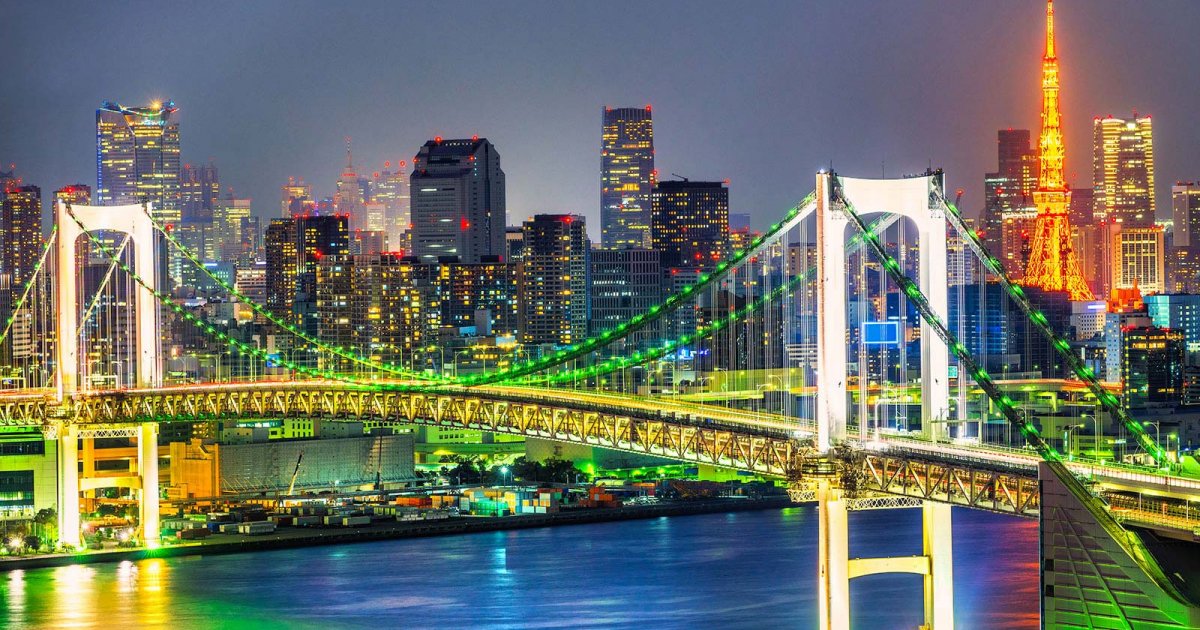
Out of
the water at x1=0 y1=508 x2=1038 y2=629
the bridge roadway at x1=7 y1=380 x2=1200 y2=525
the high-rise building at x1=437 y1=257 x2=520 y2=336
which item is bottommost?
the water at x1=0 y1=508 x2=1038 y2=629

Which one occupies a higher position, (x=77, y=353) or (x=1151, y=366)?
(x=77, y=353)

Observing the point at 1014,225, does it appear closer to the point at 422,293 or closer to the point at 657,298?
the point at 657,298

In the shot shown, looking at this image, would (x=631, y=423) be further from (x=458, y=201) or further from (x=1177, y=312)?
(x=458, y=201)

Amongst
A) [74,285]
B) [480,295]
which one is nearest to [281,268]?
[480,295]

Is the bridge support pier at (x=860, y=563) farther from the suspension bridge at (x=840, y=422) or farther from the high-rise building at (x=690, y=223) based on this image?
the high-rise building at (x=690, y=223)

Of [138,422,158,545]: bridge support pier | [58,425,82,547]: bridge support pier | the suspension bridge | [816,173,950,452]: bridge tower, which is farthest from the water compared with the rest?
[816,173,950,452]: bridge tower

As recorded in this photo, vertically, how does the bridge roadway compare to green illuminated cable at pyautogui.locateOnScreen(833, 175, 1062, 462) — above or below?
below

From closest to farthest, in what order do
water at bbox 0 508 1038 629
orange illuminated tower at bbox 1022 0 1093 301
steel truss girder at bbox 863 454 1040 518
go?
steel truss girder at bbox 863 454 1040 518 < water at bbox 0 508 1038 629 < orange illuminated tower at bbox 1022 0 1093 301

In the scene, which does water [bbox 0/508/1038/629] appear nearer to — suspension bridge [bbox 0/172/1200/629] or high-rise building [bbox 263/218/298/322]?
suspension bridge [bbox 0/172/1200/629]
